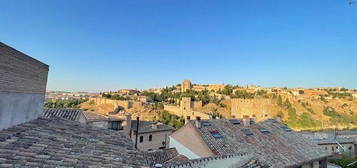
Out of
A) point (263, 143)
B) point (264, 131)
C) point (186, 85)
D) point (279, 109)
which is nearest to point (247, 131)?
point (263, 143)

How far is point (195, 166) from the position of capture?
8344 mm

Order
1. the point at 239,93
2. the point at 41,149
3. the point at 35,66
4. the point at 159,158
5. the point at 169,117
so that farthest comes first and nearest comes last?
1. the point at 239,93
2. the point at 169,117
3. the point at 159,158
4. the point at 35,66
5. the point at 41,149

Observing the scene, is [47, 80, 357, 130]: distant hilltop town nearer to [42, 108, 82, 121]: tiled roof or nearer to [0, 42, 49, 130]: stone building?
[42, 108, 82, 121]: tiled roof

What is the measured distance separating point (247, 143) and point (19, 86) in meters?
13.1

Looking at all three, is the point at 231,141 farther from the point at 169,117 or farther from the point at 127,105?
the point at 127,105

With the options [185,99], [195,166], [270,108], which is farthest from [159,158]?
[270,108]

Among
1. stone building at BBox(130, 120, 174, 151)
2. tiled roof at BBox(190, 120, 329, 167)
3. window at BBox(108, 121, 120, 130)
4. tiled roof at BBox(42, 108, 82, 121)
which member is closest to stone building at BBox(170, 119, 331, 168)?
tiled roof at BBox(190, 120, 329, 167)

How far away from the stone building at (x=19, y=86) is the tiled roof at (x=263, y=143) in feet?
31.1

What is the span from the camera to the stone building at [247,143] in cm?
1329

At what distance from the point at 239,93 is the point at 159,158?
69767mm

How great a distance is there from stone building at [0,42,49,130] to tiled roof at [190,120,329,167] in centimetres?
948

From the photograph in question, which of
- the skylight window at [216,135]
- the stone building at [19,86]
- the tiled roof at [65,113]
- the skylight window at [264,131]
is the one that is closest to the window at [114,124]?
the tiled roof at [65,113]

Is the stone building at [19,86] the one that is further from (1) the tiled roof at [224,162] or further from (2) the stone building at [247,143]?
(2) the stone building at [247,143]

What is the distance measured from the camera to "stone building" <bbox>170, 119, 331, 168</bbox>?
1329 cm
